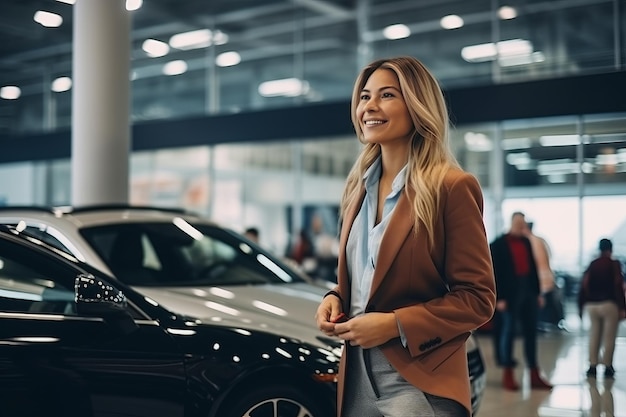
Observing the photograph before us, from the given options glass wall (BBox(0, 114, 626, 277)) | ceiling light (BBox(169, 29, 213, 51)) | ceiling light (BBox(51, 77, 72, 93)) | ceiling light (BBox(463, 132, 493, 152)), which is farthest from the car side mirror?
ceiling light (BBox(51, 77, 72, 93))

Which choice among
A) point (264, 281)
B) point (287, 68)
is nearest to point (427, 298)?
point (264, 281)

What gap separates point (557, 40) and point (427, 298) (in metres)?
10.5

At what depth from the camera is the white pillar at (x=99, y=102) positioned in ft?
27.0

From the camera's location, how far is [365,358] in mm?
1962

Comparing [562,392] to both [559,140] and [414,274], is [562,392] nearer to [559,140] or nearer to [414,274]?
[559,140]

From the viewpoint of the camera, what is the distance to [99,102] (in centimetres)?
827

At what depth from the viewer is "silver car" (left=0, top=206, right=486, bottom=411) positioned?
4.38 m

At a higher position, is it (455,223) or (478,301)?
(455,223)

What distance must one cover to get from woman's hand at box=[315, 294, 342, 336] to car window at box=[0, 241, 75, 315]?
1.86m

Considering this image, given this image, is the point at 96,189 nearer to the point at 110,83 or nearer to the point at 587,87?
the point at 110,83

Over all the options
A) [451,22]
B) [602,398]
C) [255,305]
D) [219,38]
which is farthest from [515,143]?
[255,305]

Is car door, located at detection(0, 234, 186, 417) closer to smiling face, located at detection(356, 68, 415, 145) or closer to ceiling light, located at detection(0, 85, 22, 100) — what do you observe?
smiling face, located at detection(356, 68, 415, 145)

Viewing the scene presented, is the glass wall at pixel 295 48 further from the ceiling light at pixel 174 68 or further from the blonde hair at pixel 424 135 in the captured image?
the blonde hair at pixel 424 135

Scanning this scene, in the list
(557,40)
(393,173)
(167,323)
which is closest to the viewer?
(393,173)
